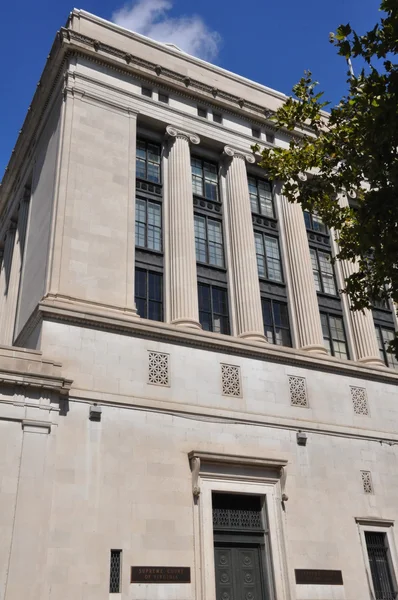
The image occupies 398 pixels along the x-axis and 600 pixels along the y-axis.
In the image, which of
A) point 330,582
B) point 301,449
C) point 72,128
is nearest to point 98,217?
point 72,128

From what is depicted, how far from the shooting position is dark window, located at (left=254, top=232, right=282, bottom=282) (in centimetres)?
2668

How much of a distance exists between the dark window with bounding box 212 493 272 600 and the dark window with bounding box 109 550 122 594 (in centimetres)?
339

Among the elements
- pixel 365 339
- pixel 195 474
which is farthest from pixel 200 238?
pixel 195 474

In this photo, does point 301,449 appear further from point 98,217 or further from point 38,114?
point 38,114

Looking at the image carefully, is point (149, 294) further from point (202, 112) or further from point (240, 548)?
point (202, 112)

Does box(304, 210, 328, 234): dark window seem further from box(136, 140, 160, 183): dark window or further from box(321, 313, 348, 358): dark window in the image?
box(136, 140, 160, 183): dark window

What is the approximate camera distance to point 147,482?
60.1 ft

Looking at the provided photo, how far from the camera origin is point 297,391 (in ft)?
75.6

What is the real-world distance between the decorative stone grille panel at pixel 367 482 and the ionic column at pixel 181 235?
28.8ft

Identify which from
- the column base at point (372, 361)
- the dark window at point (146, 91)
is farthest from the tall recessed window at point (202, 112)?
the column base at point (372, 361)

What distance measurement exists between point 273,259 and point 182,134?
285 inches

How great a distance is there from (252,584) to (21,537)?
26.1 ft

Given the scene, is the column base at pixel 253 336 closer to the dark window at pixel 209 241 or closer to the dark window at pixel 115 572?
the dark window at pixel 209 241

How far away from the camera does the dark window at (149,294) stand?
22734 millimetres
